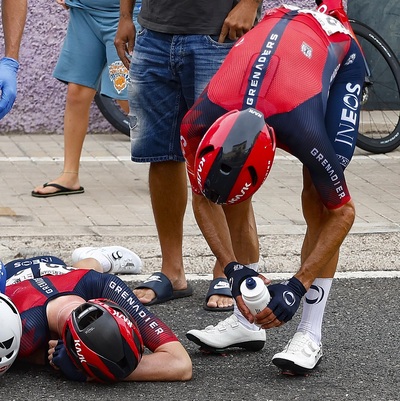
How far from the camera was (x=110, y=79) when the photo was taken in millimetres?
7215

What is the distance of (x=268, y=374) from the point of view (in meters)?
4.63

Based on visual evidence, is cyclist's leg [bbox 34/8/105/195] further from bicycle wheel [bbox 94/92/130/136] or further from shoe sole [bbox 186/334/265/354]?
shoe sole [bbox 186/334/265/354]

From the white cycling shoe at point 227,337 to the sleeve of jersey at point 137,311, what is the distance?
15 centimetres

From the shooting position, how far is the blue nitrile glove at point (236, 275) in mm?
4312

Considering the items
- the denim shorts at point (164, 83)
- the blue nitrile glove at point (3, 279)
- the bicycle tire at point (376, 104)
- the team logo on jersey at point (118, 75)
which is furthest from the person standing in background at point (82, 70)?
the blue nitrile glove at point (3, 279)

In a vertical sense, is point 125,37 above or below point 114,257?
above

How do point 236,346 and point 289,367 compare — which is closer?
point 289,367

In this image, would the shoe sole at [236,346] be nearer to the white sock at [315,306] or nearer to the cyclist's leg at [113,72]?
the white sock at [315,306]

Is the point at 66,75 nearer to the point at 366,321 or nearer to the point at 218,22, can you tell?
the point at 218,22

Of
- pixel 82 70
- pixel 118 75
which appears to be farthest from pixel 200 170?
pixel 82 70

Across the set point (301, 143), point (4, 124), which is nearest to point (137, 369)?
point (301, 143)

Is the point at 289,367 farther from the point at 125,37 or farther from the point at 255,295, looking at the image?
the point at 125,37

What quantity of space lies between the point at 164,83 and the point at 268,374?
4.84ft

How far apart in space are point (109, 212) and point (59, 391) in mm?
2615
